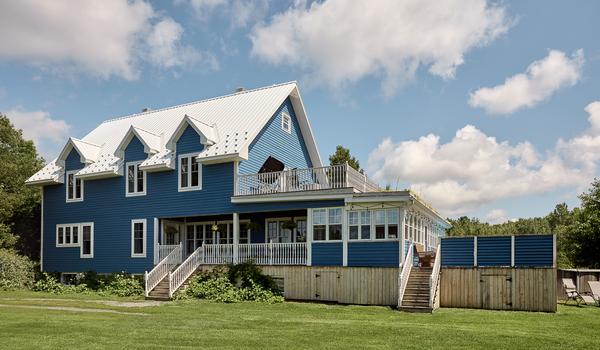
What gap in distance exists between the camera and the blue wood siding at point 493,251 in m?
20.9

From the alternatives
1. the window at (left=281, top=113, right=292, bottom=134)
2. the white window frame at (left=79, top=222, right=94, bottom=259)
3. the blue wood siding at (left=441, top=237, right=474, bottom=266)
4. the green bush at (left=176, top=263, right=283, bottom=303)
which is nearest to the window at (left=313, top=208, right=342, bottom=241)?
the green bush at (left=176, top=263, right=283, bottom=303)

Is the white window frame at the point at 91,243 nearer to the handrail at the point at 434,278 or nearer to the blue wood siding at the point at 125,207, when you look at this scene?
the blue wood siding at the point at 125,207

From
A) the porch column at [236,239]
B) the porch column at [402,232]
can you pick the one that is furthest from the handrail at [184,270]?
the porch column at [402,232]

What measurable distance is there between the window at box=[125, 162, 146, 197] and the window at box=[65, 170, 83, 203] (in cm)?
354

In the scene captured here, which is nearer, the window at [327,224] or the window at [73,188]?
the window at [327,224]

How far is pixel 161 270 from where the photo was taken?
1005 inches

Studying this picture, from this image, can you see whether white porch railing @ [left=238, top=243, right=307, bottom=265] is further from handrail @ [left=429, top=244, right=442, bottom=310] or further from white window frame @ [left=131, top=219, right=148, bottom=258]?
white window frame @ [left=131, top=219, right=148, bottom=258]

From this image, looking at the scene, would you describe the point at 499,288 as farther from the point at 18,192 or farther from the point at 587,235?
the point at 18,192

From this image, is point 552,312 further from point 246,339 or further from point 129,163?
point 129,163

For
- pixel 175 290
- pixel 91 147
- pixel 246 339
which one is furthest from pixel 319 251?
pixel 91 147

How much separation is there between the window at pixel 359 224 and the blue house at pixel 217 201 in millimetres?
41

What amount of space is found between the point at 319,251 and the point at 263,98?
10218mm

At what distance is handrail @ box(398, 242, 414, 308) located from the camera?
20.0 m

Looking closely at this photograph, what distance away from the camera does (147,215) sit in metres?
28.6
